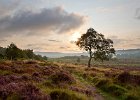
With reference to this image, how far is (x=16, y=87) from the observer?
18.4 m

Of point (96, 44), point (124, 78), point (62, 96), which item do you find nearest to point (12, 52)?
point (96, 44)

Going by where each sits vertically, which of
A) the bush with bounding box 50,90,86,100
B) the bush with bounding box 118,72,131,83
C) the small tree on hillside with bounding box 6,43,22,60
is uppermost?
the small tree on hillside with bounding box 6,43,22,60

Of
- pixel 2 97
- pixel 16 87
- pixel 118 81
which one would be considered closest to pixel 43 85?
pixel 16 87

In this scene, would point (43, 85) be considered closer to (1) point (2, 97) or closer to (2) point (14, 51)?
(1) point (2, 97)

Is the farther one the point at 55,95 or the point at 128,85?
the point at 128,85

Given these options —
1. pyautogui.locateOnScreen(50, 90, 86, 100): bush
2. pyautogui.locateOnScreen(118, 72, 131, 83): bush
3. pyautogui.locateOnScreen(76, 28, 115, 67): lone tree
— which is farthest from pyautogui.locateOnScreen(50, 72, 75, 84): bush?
pyautogui.locateOnScreen(76, 28, 115, 67): lone tree

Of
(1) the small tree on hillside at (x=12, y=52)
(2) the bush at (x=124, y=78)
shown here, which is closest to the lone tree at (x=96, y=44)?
(1) the small tree on hillside at (x=12, y=52)

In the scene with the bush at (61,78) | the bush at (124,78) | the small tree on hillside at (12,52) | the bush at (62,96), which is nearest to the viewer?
the bush at (62,96)

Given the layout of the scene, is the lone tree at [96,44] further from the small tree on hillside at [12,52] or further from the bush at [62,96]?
the bush at [62,96]

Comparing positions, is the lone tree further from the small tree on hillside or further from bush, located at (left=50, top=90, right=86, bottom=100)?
bush, located at (left=50, top=90, right=86, bottom=100)

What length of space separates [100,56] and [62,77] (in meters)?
62.0

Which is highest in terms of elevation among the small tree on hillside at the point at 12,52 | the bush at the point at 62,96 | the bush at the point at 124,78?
the small tree on hillside at the point at 12,52

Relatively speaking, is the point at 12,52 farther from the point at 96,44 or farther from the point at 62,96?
the point at 62,96

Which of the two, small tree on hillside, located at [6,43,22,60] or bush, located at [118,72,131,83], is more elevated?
small tree on hillside, located at [6,43,22,60]
